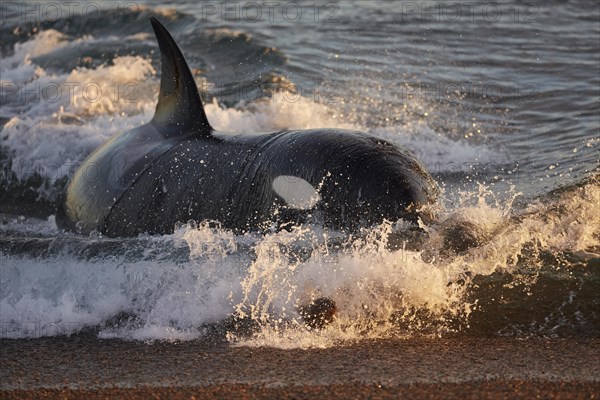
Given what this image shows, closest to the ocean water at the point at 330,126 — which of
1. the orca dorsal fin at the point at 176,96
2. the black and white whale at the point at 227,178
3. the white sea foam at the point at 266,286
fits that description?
the white sea foam at the point at 266,286

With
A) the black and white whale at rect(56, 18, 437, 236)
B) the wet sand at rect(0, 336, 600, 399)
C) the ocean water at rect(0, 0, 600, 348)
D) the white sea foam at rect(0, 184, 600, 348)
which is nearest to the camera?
the wet sand at rect(0, 336, 600, 399)

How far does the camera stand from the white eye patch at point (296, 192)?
20.3 ft

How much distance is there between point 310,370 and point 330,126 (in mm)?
6560

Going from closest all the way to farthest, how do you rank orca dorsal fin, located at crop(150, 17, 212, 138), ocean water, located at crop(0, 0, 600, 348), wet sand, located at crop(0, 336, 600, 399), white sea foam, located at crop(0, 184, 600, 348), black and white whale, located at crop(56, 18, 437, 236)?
1. wet sand, located at crop(0, 336, 600, 399)
2. white sea foam, located at crop(0, 184, 600, 348)
3. ocean water, located at crop(0, 0, 600, 348)
4. black and white whale, located at crop(56, 18, 437, 236)
5. orca dorsal fin, located at crop(150, 17, 212, 138)

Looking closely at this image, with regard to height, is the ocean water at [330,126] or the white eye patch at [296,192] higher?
the white eye patch at [296,192]

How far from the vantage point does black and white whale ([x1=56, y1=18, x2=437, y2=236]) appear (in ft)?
20.0

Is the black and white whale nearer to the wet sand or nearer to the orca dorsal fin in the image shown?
the orca dorsal fin

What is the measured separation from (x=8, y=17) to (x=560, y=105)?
11.4 meters

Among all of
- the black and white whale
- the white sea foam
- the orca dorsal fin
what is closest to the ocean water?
the white sea foam

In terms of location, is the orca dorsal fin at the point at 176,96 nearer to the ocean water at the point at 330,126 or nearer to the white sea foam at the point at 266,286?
the ocean water at the point at 330,126

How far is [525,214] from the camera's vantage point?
7.27 metres

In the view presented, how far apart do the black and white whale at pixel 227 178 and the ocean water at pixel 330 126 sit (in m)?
0.16

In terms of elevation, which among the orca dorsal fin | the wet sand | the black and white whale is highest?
the orca dorsal fin

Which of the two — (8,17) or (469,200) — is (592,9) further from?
(8,17)
